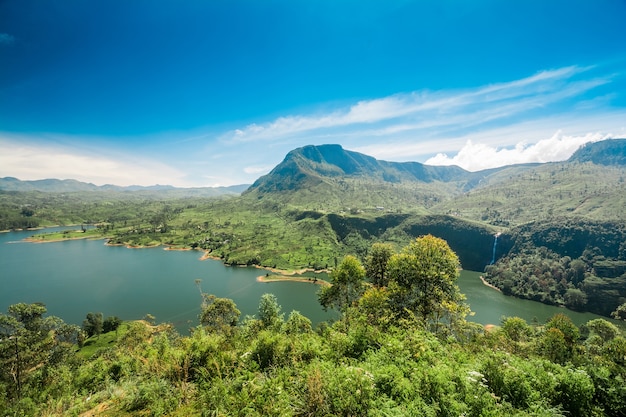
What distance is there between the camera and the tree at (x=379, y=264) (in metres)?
29.4

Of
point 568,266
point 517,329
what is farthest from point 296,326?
point 568,266

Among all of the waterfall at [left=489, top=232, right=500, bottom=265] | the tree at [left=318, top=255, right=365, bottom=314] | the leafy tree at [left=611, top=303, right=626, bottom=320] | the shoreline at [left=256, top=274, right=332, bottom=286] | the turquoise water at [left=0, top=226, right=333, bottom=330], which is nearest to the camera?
the tree at [left=318, top=255, right=365, bottom=314]

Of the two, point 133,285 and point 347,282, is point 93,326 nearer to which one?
point 133,285

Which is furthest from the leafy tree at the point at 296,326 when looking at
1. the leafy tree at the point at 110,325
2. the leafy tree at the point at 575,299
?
the leafy tree at the point at 575,299

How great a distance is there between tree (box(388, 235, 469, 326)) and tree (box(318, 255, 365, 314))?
9866mm

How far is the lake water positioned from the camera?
79562 millimetres

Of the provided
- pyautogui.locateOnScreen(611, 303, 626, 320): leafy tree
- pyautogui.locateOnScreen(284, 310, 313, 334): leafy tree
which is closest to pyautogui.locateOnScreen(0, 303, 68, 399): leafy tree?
pyautogui.locateOnScreen(284, 310, 313, 334): leafy tree

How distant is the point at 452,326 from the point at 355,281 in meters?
11.8

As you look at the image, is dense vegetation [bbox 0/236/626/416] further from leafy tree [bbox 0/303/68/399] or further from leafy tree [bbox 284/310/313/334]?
leafy tree [bbox 0/303/68/399]

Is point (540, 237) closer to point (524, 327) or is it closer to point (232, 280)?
point (524, 327)

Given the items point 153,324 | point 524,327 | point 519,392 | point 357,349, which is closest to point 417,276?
point 357,349

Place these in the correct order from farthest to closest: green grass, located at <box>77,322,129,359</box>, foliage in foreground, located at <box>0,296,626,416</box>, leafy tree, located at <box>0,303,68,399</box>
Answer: green grass, located at <box>77,322,129,359</box> → leafy tree, located at <box>0,303,68,399</box> → foliage in foreground, located at <box>0,296,626,416</box>

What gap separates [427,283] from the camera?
19.7 m

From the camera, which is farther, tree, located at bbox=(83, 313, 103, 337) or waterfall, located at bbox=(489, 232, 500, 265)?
waterfall, located at bbox=(489, 232, 500, 265)
